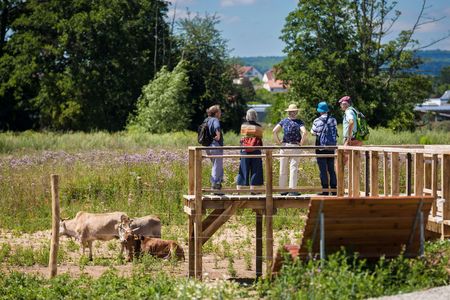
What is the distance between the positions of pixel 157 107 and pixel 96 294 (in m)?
45.8

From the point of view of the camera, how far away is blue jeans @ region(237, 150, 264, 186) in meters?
18.1

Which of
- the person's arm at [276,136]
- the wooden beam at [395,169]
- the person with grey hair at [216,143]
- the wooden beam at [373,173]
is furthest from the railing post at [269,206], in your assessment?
the wooden beam at [395,169]

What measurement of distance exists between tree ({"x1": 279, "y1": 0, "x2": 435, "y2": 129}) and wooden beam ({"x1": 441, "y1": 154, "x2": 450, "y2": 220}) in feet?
138

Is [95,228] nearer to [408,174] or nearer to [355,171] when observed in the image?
[355,171]

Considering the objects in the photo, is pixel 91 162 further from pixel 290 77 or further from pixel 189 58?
pixel 189 58

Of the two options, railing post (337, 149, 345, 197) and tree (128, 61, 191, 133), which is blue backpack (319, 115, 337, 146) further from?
tree (128, 61, 191, 133)

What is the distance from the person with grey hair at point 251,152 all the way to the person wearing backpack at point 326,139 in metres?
1.04

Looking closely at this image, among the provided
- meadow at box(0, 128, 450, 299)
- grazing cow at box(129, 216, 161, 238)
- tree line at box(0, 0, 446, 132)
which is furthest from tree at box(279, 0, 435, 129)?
grazing cow at box(129, 216, 161, 238)

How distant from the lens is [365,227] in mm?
13656

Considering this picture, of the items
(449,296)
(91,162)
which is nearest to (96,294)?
(449,296)

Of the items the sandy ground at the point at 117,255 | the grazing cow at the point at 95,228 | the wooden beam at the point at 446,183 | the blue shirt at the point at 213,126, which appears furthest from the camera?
the grazing cow at the point at 95,228

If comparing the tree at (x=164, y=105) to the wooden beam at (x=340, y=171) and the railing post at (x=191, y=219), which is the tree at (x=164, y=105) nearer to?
the railing post at (x=191, y=219)

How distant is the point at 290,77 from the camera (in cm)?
5950

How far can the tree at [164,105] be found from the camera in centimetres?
5984
